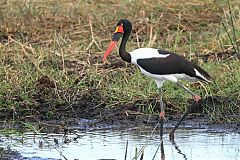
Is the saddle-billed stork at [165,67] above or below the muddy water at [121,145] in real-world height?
above

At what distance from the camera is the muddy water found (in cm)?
658

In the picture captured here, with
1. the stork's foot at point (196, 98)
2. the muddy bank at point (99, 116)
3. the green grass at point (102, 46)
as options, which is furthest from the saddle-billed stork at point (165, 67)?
the green grass at point (102, 46)

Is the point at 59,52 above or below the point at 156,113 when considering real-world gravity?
above

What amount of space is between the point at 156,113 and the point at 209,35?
280 cm

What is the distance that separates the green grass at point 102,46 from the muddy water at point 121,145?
0.60 metres

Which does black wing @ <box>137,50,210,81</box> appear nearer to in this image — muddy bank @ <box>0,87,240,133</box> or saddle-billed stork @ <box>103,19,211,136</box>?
saddle-billed stork @ <box>103,19,211,136</box>

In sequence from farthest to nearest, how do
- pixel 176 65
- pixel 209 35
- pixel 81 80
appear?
pixel 209 35 → pixel 81 80 → pixel 176 65

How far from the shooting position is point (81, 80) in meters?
8.66

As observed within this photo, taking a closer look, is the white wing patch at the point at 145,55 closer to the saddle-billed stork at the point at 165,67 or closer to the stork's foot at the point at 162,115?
the saddle-billed stork at the point at 165,67

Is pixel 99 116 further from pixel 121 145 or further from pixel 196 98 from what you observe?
pixel 121 145

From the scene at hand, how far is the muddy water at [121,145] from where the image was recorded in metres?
6.58

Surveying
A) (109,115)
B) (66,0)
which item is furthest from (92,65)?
(66,0)

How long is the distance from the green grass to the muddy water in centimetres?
60

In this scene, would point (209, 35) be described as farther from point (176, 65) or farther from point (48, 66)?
point (176, 65)
